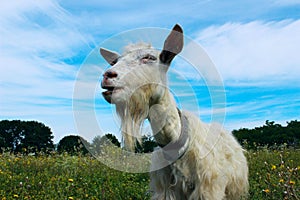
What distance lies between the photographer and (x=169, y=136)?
4.49 metres

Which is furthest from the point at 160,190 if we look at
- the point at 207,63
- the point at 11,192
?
the point at 11,192

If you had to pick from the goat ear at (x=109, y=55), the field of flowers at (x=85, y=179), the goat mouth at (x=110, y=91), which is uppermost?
the goat ear at (x=109, y=55)

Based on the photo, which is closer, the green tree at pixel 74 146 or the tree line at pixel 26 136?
the green tree at pixel 74 146

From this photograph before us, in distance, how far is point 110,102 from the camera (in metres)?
4.07

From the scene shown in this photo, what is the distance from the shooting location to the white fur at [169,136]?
13.6 feet

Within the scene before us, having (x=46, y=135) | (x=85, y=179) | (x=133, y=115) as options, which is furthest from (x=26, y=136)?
(x=133, y=115)

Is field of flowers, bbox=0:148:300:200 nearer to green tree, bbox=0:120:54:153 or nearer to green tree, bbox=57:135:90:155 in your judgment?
green tree, bbox=57:135:90:155

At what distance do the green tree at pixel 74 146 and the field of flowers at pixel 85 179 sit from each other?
601mm

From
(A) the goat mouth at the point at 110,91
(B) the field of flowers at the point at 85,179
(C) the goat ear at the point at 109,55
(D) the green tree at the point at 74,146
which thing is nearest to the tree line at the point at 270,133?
(D) the green tree at the point at 74,146

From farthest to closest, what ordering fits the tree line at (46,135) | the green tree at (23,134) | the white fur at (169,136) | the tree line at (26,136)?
the green tree at (23,134) → the tree line at (46,135) → the tree line at (26,136) → the white fur at (169,136)

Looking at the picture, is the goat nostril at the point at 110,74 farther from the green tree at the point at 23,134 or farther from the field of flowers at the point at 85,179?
the green tree at the point at 23,134

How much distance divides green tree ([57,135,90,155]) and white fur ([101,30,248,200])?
0.54 meters

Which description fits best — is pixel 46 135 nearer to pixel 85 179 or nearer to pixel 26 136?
pixel 26 136

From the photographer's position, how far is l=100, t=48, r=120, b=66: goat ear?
4.86 metres
